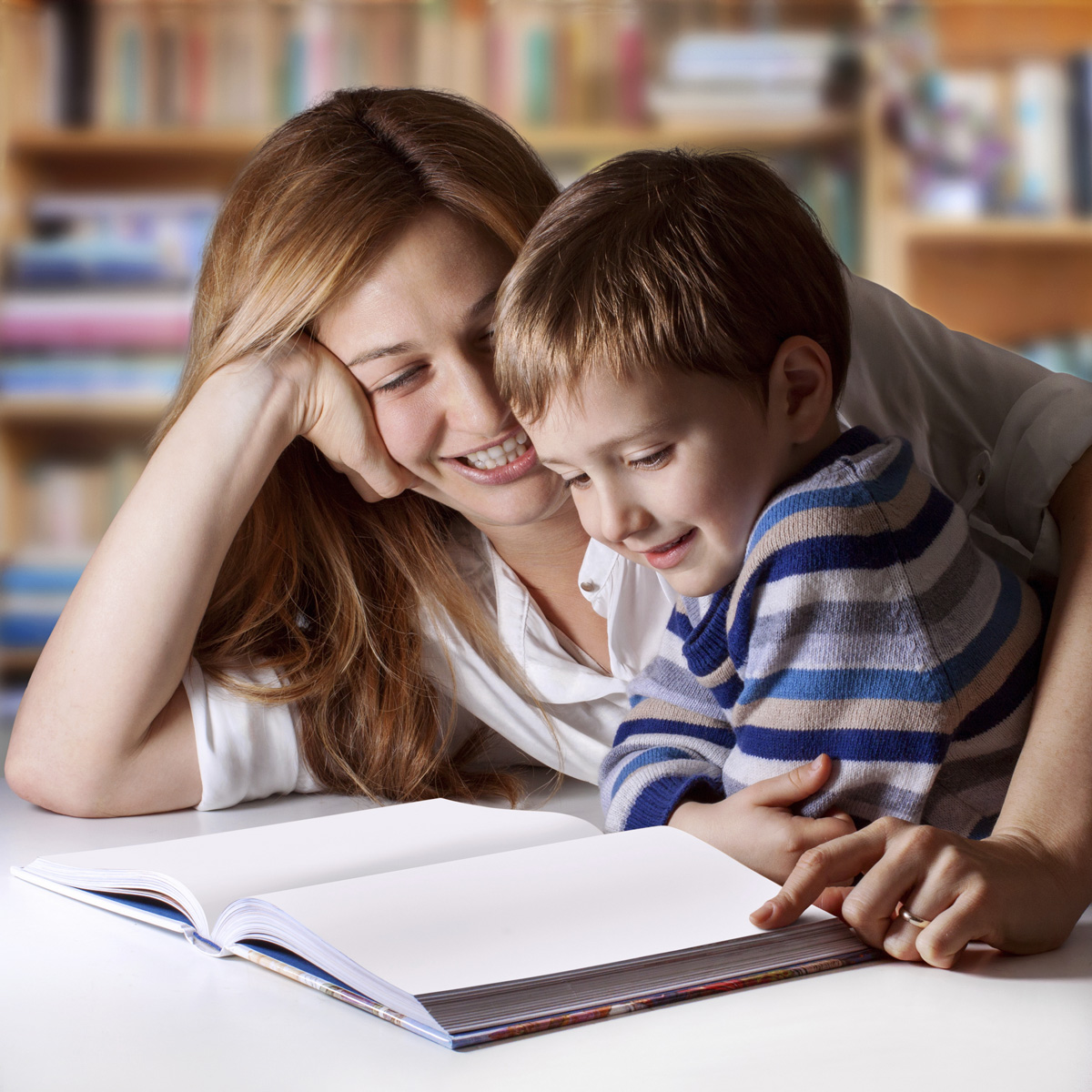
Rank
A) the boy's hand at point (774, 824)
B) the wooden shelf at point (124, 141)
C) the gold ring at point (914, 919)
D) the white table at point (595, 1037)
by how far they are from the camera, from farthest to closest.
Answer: the wooden shelf at point (124, 141)
the boy's hand at point (774, 824)
the gold ring at point (914, 919)
the white table at point (595, 1037)

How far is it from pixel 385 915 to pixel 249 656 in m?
0.59

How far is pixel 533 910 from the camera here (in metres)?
0.68

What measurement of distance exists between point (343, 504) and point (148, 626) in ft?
0.91

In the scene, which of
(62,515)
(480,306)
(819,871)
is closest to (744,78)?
(62,515)

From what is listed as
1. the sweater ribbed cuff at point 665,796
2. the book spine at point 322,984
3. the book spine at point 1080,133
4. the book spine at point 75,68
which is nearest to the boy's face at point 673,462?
the sweater ribbed cuff at point 665,796

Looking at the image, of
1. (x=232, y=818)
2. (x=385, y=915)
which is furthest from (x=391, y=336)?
(x=385, y=915)

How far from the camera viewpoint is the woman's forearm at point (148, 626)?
1091mm

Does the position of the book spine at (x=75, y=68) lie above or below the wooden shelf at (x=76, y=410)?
above

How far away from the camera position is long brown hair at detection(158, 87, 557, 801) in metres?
1.09

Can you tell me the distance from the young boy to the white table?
15cm

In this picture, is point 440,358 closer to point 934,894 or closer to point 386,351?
point 386,351

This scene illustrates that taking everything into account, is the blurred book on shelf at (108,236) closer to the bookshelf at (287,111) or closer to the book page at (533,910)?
the bookshelf at (287,111)

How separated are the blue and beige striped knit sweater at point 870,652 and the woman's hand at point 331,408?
0.40 meters

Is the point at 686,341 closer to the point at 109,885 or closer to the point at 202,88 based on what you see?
the point at 109,885
